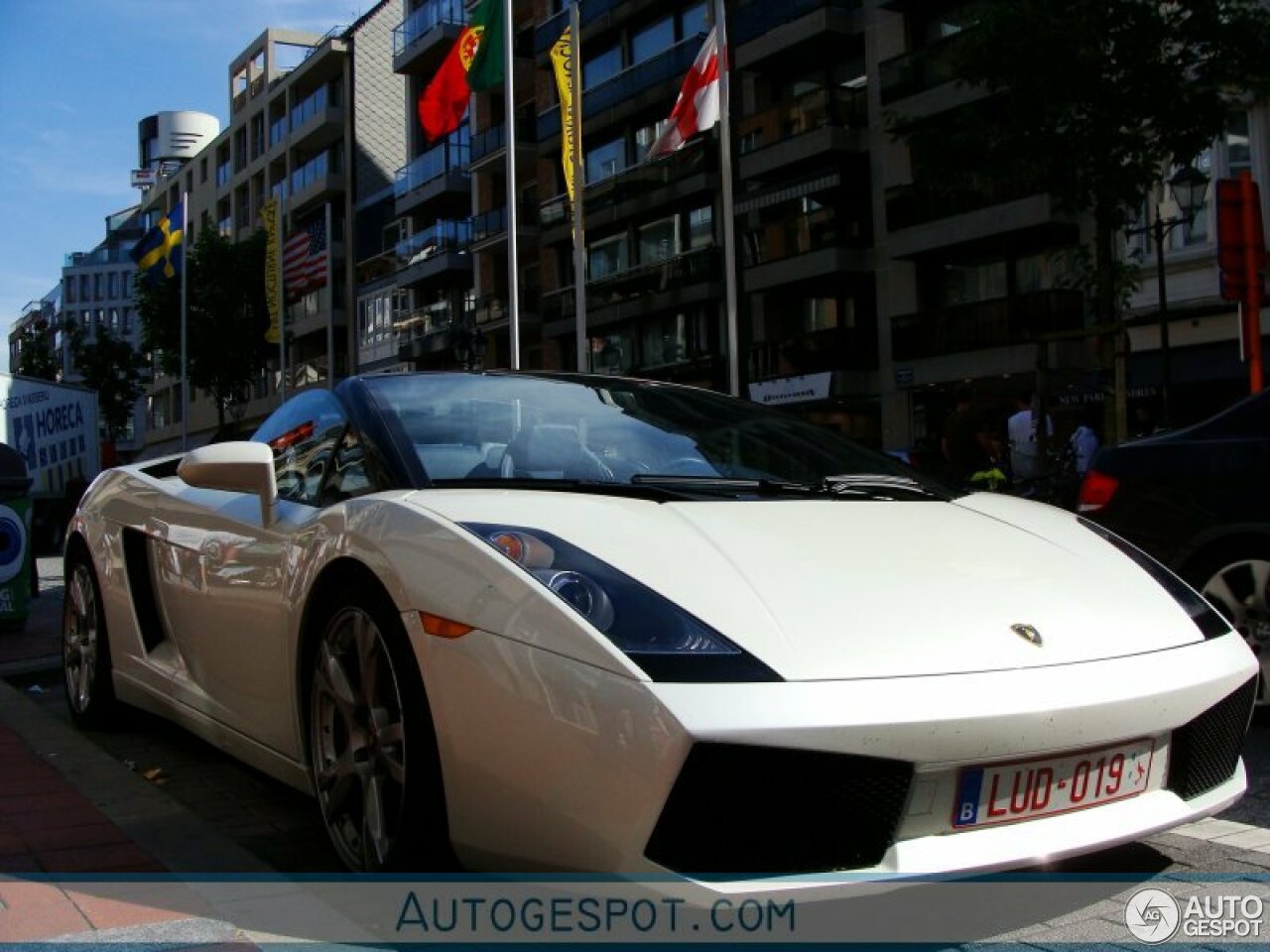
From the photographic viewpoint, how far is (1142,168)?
14734mm

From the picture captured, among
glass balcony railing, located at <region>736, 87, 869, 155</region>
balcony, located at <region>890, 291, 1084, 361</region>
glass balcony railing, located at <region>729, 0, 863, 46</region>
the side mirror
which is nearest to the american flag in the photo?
glass balcony railing, located at <region>736, 87, 869, 155</region>

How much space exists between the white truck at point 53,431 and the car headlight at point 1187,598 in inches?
716

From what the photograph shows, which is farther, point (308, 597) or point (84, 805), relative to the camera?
point (84, 805)

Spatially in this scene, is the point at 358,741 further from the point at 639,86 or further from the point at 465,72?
the point at 639,86

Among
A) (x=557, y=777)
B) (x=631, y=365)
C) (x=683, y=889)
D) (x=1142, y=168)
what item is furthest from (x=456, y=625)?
(x=631, y=365)

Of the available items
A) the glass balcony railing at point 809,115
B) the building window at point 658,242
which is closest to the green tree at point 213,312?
the building window at point 658,242

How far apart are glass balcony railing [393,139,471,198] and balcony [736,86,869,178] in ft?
55.7

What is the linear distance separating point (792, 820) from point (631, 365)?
36.3 m

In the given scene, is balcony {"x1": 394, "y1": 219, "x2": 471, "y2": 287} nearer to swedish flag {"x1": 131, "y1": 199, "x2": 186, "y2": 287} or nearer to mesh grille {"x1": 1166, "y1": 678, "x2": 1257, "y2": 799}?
swedish flag {"x1": 131, "y1": 199, "x2": 186, "y2": 287}

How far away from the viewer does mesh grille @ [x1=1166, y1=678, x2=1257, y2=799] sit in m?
2.62

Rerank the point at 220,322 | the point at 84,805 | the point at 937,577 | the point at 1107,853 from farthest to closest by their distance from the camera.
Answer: the point at 220,322
the point at 84,805
the point at 1107,853
the point at 937,577

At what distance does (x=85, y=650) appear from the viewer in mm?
4938

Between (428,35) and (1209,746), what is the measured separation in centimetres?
4942

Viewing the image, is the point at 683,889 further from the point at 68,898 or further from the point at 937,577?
the point at 68,898
